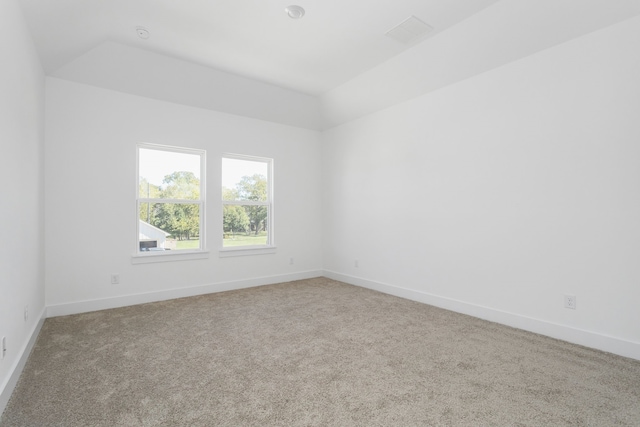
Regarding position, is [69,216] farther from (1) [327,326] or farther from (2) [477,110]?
(2) [477,110]

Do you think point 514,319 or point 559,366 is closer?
point 559,366

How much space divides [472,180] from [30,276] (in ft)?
14.0

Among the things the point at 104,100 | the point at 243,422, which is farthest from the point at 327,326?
the point at 104,100

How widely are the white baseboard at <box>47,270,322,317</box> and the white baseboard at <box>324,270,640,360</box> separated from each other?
5.65ft

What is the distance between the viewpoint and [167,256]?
4.14 metres

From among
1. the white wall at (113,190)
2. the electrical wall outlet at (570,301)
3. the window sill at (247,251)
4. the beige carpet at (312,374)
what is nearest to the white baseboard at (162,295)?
the white wall at (113,190)

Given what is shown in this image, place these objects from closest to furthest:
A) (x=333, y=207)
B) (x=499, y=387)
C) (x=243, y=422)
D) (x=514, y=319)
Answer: (x=243, y=422)
(x=499, y=387)
(x=514, y=319)
(x=333, y=207)

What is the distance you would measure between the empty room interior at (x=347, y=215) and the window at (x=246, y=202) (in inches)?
1.4

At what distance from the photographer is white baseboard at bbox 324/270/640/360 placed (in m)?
2.45

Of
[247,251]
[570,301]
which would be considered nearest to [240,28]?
[247,251]

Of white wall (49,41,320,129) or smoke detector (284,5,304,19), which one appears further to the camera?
white wall (49,41,320,129)

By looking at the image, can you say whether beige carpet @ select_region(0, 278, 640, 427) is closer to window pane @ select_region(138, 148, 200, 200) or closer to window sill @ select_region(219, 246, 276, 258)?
window sill @ select_region(219, 246, 276, 258)

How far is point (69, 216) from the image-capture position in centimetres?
350

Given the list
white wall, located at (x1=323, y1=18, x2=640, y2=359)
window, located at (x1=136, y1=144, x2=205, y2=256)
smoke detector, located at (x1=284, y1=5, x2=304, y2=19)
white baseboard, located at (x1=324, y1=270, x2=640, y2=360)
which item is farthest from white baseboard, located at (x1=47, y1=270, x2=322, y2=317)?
smoke detector, located at (x1=284, y1=5, x2=304, y2=19)
